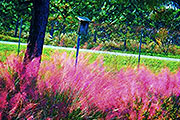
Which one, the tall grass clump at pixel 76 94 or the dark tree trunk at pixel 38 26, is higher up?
the dark tree trunk at pixel 38 26

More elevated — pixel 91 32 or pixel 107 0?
pixel 107 0

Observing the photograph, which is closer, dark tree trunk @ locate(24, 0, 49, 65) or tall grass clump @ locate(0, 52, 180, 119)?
tall grass clump @ locate(0, 52, 180, 119)

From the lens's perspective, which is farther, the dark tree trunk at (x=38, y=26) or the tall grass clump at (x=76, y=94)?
the dark tree trunk at (x=38, y=26)

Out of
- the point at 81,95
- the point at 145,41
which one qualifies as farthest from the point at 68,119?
the point at 145,41

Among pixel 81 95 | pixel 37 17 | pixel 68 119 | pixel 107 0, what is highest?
pixel 107 0

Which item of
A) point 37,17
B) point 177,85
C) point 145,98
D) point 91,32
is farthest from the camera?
point 91,32

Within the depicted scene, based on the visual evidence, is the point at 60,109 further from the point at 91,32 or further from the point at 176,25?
the point at 176,25

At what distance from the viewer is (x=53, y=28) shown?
13.7 m

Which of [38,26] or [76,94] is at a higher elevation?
[38,26]

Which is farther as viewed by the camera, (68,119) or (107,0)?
(107,0)

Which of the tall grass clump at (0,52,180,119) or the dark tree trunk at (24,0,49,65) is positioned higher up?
the dark tree trunk at (24,0,49,65)

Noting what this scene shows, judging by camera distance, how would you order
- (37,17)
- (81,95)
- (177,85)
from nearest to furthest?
(81,95) → (177,85) → (37,17)

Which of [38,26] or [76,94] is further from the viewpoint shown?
[38,26]

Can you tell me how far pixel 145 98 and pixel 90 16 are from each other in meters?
10.5
